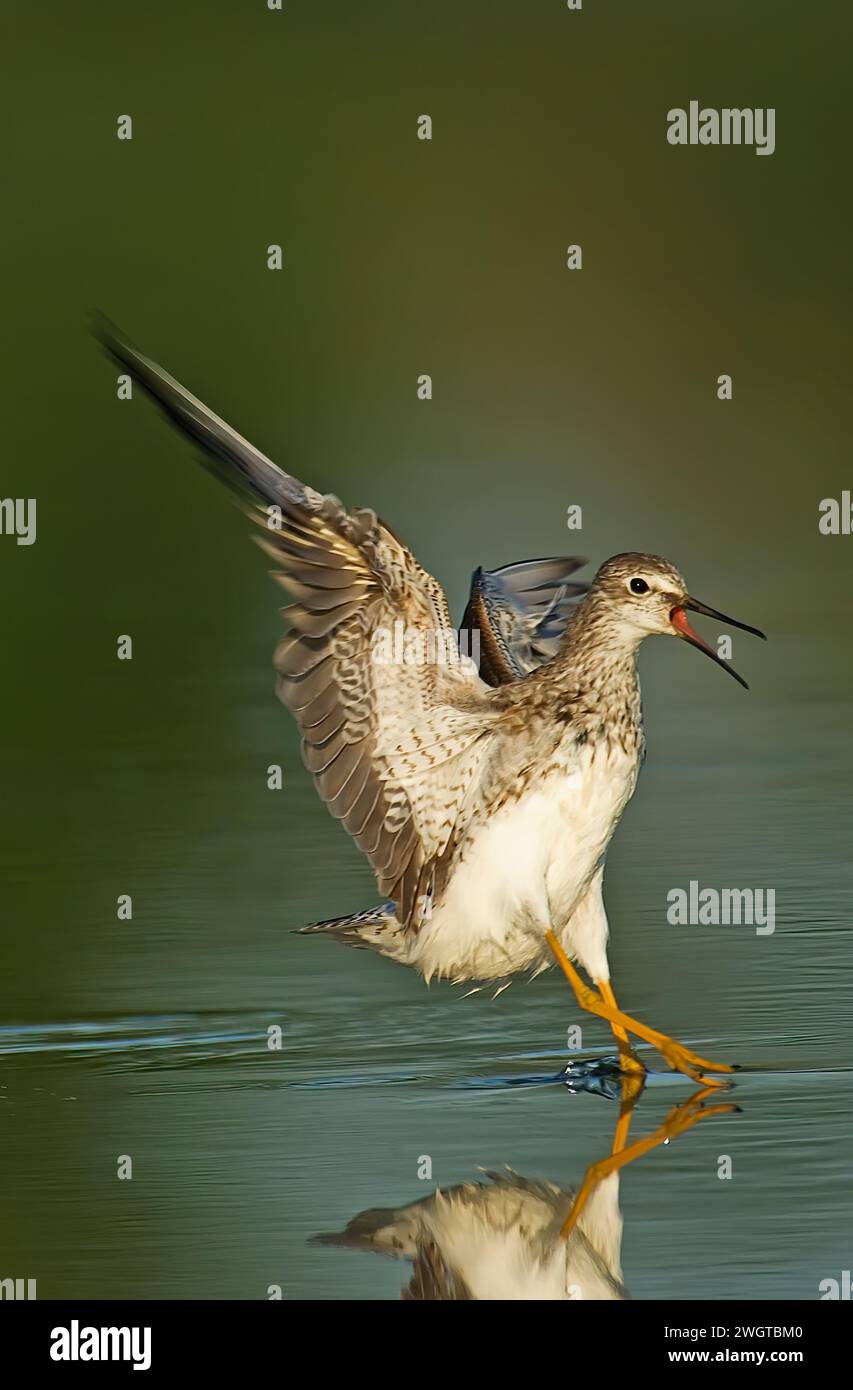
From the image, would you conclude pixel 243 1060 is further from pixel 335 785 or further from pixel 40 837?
pixel 40 837

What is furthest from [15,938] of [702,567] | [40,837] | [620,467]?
[620,467]

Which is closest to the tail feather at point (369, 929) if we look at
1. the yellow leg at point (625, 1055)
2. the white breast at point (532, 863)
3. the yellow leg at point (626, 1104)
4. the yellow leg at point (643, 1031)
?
the white breast at point (532, 863)

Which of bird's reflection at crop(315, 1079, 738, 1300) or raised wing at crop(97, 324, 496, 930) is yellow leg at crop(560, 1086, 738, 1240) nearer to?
bird's reflection at crop(315, 1079, 738, 1300)

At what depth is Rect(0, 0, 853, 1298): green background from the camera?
902cm

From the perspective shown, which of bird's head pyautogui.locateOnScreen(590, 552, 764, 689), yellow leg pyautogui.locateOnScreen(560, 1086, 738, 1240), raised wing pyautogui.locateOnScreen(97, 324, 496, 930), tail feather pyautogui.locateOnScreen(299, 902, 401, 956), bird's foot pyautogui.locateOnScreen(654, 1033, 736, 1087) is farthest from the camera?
tail feather pyautogui.locateOnScreen(299, 902, 401, 956)

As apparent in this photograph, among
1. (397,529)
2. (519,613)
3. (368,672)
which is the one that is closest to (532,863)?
(368,672)

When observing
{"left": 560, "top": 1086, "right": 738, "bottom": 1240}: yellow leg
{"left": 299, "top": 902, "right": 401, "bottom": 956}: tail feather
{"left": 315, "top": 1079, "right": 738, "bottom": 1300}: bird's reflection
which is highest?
{"left": 299, "top": 902, "right": 401, "bottom": 956}: tail feather

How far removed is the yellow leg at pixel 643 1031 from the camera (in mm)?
9734

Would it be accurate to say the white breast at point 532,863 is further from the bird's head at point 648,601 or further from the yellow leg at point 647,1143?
the yellow leg at point 647,1143

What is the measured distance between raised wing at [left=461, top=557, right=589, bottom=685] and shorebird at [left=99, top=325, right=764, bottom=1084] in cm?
109

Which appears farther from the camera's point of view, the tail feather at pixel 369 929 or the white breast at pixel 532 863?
the tail feather at pixel 369 929

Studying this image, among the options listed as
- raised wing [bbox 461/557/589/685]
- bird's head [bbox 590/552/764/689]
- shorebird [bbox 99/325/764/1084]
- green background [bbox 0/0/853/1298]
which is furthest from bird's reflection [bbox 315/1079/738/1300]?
raised wing [bbox 461/557/589/685]

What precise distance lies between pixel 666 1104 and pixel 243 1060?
5.67ft

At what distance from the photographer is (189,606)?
18609 mm
